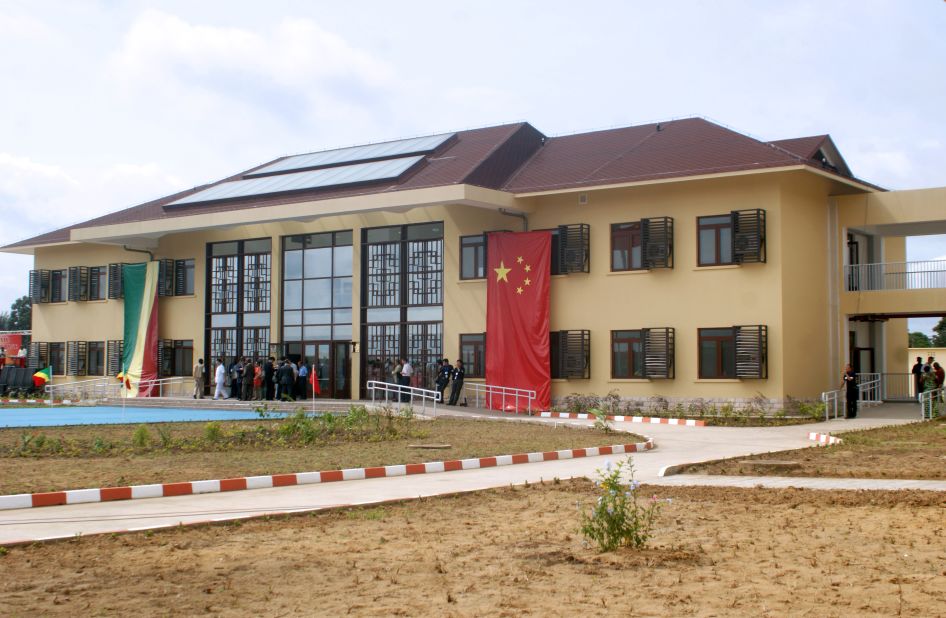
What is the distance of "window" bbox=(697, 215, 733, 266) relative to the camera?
30.1 metres

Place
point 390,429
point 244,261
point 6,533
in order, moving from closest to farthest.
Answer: point 6,533 → point 390,429 → point 244,261

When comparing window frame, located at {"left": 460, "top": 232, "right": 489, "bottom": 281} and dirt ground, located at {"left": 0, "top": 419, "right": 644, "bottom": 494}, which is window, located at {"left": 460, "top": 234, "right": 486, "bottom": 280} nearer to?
window frame, located at {"left": 460, "top": 232, "right": 489, "bottom": 281}

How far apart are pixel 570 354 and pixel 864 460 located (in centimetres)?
1621

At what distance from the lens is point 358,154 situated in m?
41.0

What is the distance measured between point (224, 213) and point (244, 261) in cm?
361

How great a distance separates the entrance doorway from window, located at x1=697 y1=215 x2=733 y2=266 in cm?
1303

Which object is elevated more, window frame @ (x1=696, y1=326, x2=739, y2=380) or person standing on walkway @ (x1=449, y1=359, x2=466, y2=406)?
window frame @ (x1=696, y1=326, x2=739, y2=380)

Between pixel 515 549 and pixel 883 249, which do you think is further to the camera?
pixel 883 249

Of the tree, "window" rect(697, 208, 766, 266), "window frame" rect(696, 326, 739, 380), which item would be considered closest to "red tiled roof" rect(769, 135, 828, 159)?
"window" rect(697, 208, 766, 266)

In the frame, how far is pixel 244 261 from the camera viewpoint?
131 ft

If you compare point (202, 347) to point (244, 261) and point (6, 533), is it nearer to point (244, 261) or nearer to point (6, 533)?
point (244, 261)

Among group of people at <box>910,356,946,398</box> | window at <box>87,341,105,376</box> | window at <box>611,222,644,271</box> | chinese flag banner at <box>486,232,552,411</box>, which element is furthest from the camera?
window at <box>87,341,105,376</box>

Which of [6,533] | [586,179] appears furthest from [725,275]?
[6,533]

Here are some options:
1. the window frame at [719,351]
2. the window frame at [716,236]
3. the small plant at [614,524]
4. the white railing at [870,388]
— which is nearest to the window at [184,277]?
the window frame at [716,236]
